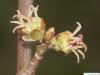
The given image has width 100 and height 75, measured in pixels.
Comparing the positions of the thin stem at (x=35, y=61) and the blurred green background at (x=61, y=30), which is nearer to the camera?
the thin stem at (x=35, y=61)

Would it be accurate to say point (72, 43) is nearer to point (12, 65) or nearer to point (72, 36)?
point (72, 36)

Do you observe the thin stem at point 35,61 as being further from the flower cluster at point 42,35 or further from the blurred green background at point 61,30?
the blurred green background at point 61,30

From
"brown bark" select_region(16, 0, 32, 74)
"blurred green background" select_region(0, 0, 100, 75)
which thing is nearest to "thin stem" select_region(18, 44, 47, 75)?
"brown bark" select_region(16, 0, 32, 74)

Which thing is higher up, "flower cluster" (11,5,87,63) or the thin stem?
"flower cluster" (11,5,87,63)

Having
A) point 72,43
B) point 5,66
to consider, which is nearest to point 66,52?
point 72,43

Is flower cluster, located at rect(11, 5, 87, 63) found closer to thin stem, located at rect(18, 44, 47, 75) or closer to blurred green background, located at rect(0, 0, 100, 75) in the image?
thin stem, located at rect(18, 44, 47, 75)

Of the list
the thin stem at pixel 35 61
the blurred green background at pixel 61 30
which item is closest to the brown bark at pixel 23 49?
the thin stem at pixel 35 61

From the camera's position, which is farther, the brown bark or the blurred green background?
the blurred green background
